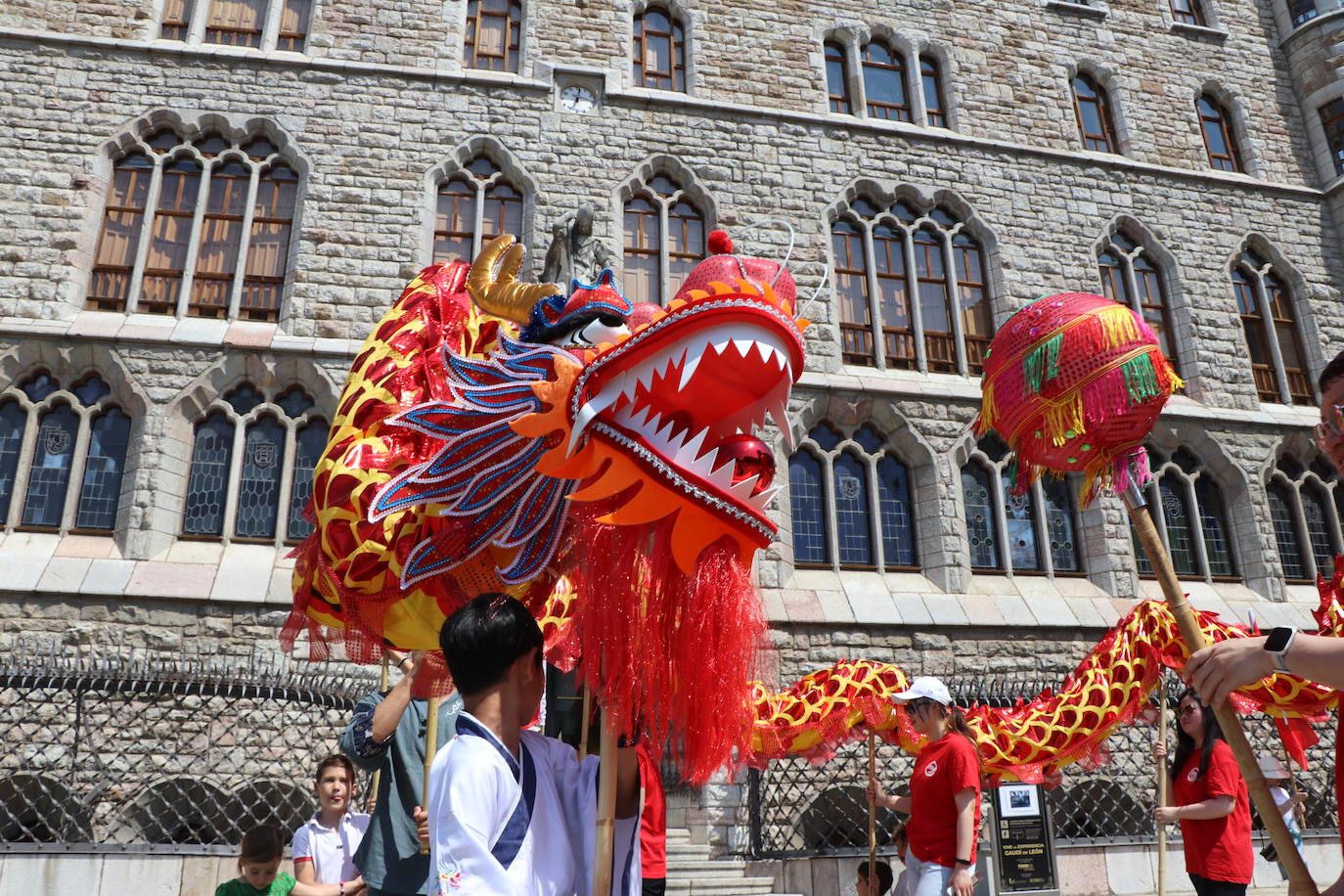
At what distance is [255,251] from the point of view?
10023mm

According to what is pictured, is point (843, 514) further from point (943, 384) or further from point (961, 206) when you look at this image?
point (961, 206)

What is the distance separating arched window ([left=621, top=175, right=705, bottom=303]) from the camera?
35.2 feet

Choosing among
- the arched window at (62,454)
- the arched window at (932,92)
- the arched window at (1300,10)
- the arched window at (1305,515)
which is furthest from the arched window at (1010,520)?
the arched window at (1300,10)

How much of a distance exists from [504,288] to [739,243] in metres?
7.51

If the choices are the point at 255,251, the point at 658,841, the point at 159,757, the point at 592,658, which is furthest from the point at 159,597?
the point at 592,658

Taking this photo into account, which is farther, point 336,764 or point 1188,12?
point 1188,12

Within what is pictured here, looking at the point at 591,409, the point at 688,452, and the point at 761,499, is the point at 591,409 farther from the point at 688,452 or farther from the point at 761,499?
the point at 761,499

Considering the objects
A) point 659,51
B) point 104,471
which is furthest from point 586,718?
point 659,51

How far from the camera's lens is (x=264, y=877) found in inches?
119

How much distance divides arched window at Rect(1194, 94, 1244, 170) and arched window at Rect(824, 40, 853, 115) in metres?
5.54

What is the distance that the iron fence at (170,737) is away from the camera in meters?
6.49

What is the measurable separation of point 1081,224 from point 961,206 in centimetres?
174

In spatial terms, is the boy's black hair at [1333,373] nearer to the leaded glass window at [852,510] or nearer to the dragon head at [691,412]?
the dragon head at [691,412]

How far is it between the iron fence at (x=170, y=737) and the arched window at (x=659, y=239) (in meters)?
5.53
